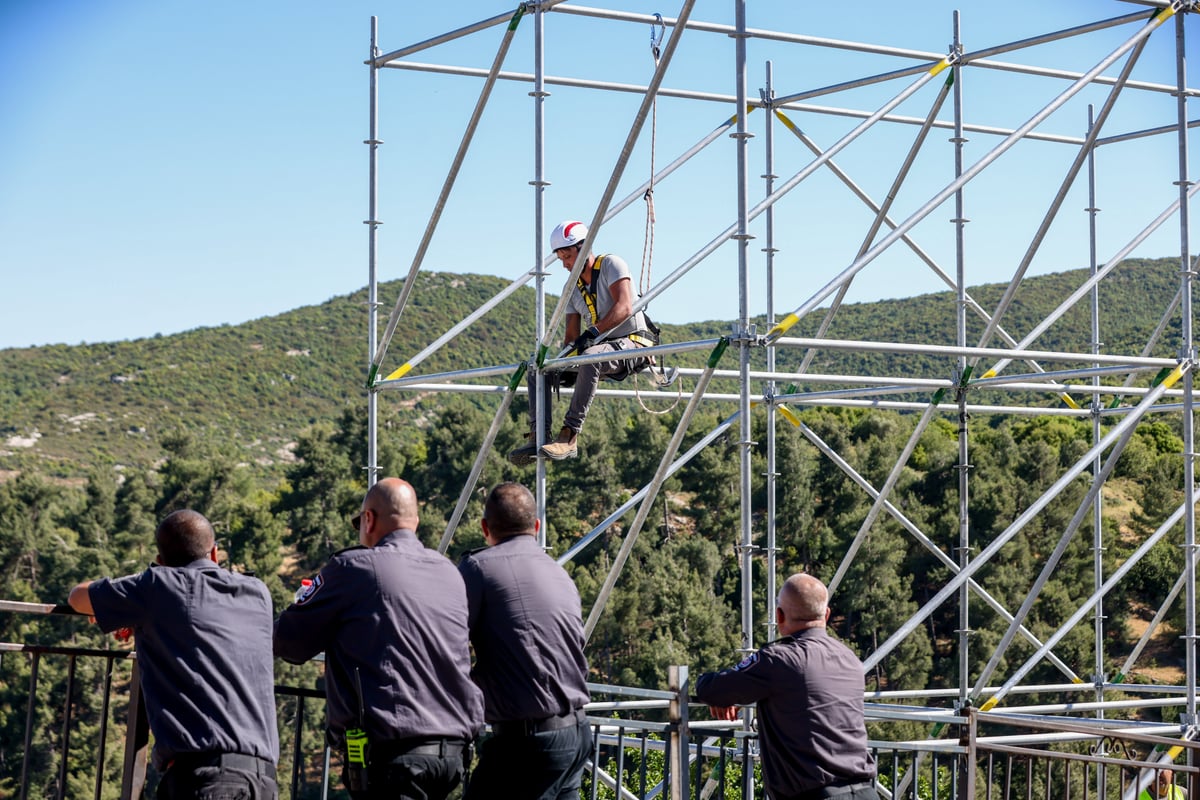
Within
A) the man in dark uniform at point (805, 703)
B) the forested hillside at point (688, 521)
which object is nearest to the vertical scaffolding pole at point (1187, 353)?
the man in dark uniform at point (805, 703)

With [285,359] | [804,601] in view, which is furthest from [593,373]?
[285,359]

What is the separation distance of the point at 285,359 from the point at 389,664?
251 ft

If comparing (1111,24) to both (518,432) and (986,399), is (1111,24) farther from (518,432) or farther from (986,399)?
(986,399)

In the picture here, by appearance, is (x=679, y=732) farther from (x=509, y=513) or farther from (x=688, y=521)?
(x=688, y=521)

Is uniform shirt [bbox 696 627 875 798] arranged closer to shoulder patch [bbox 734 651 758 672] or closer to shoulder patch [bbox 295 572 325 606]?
shoulder patch [bbox 734 651 758 672]

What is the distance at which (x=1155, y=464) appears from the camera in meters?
39.0

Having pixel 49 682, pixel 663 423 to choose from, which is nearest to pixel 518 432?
pixel 663 423

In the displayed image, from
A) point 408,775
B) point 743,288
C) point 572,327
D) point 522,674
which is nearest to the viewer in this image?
point 408,775

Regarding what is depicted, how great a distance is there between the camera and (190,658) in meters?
4.54

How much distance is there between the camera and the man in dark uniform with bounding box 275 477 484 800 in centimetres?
459

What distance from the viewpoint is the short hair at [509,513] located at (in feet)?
16.8

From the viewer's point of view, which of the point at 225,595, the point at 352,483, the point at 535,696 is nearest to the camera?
the point at 225,595

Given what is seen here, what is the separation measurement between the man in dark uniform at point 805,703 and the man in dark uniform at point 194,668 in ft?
5.30

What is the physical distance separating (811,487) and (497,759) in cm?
3663
